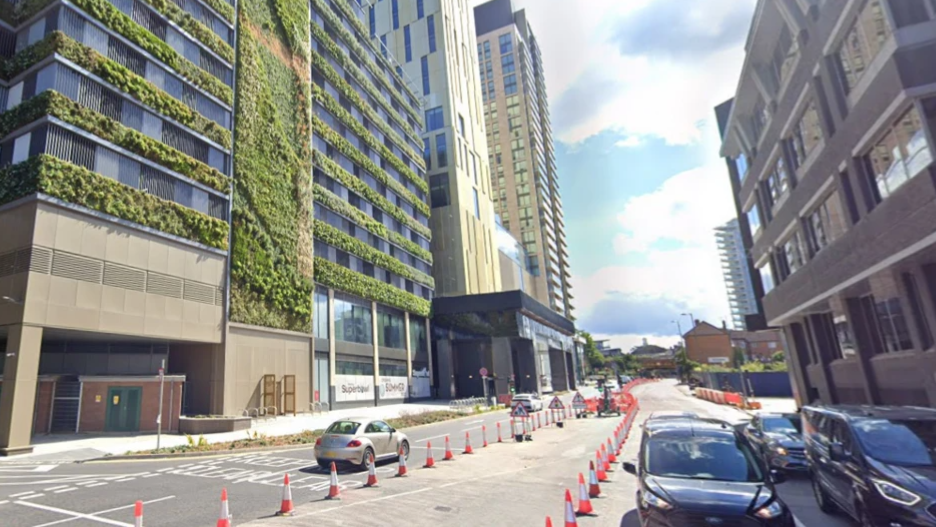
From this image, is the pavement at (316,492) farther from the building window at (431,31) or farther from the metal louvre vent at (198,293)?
the building window at (431,31)

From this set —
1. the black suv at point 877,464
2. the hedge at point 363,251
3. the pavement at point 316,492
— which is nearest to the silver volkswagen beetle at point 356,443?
the pavement at point 316,492

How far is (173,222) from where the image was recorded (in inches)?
1089

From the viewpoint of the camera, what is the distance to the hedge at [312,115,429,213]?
142 feet

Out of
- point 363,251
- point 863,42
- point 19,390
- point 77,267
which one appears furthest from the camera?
point 363,251

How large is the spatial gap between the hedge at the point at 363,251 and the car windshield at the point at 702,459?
35.8 meters

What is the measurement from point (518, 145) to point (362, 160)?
8038 centimetres

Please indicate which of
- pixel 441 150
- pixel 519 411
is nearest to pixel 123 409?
pixel 519 411

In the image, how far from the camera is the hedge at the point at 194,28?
29703mm

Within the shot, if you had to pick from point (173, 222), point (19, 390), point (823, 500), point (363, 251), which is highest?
point (363, 251)

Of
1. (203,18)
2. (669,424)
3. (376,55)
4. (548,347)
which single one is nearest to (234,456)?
(669,424)

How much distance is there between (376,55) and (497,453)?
53713 mm

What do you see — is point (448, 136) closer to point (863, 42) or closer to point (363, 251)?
point (363, 251)

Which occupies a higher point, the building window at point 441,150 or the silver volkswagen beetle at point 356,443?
the building window at point 441,150

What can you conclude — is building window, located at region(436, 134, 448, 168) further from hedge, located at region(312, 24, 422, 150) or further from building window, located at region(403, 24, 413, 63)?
building window, located at region(403, 24, 413, 63)
